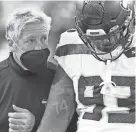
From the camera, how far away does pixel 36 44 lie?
187cm

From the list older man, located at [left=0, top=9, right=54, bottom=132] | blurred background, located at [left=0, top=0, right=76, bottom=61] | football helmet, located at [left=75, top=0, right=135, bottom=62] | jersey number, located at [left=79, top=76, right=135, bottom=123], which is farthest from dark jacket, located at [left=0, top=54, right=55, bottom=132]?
football helmet, located at [left=75, top=0, right=135, bottom=62]

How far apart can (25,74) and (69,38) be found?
0.84 feet

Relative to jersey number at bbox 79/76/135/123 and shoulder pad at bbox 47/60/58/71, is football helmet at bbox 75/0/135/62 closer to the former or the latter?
jersey number at bbox 79/76/135/123

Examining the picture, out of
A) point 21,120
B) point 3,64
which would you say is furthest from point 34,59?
point 21,120

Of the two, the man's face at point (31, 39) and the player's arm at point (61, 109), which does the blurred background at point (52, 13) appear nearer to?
the man's face at point (31, 39)

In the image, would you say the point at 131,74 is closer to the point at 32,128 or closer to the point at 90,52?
the point at 90,52

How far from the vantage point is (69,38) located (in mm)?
1862

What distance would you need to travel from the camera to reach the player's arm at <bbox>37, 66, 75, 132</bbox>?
1.83 meters

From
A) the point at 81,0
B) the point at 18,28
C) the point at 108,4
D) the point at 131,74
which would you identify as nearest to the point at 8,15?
the point at 18,28

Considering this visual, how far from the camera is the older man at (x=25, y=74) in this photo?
1.85m

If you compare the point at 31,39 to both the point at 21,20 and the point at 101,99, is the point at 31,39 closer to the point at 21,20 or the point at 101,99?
the point at 21,20

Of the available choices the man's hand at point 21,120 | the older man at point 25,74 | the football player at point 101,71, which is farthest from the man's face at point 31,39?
the man's hand at point 21,120

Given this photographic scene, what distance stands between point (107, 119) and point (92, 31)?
365mm

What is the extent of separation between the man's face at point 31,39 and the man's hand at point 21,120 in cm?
25
